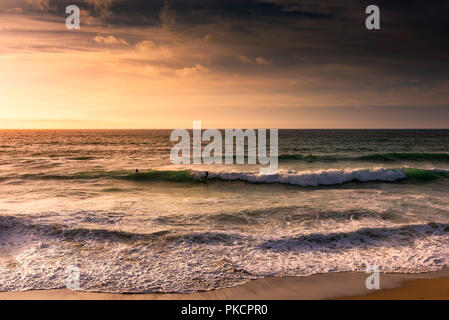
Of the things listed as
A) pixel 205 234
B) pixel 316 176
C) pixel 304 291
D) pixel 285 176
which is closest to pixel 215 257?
pixel 205 234

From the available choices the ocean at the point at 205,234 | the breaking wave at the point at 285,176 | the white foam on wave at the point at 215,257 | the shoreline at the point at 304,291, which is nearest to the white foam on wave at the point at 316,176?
the breaking wave at the point at 285,176

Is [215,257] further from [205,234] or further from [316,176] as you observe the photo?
[316,176]

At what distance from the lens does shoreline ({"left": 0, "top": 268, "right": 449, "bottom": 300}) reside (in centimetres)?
491

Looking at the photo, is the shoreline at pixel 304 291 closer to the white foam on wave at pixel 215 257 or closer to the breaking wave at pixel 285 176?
the white foam on wave at pixel 215 257

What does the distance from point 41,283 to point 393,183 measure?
18050mm

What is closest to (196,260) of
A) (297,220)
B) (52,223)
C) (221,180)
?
(297,220)

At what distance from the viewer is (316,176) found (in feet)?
56.1

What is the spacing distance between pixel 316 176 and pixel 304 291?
12847 millimetres

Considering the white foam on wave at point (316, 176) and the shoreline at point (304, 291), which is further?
the white foam on wave at point (316, 176)

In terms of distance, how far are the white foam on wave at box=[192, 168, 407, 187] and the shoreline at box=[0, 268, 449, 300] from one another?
11.0 metres

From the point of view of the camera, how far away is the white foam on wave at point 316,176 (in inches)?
663

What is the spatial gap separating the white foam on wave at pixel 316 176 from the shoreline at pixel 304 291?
10989 mm
